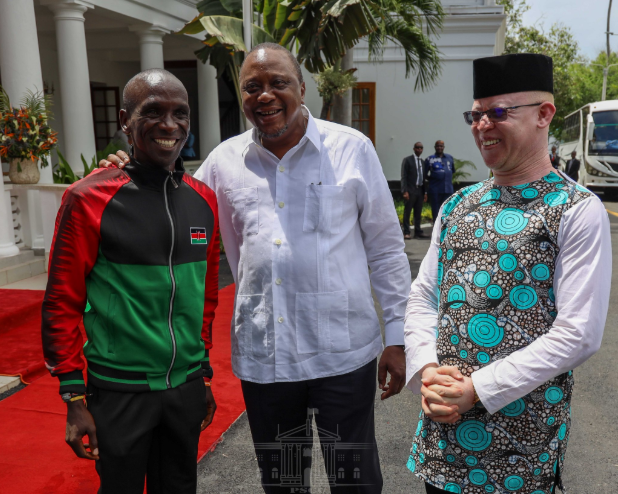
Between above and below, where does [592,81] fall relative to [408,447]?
above

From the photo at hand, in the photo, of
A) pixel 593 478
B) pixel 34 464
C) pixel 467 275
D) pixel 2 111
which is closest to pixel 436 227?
pixel 467 275

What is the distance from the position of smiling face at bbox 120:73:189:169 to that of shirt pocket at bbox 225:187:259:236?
37 cm

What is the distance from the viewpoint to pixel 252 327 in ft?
7.40

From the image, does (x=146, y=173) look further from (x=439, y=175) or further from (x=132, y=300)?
(x=439, y=175)

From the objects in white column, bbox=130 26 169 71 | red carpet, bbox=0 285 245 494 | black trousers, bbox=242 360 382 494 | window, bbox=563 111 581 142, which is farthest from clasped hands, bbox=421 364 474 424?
window, bbox=563 111 581 142

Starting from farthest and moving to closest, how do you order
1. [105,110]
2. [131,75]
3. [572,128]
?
[572,128] < [131,75] < [105,110]

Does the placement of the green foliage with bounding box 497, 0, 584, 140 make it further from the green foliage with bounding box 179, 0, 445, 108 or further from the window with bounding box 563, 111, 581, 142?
the green foliage with bounding box 179, 0, 445, 108

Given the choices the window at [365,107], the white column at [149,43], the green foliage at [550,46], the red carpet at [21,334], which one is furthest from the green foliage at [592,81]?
the red carpet at [21,334]

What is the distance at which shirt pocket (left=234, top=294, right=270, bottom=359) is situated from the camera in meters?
2.24

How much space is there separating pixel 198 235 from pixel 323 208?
493 millimetres

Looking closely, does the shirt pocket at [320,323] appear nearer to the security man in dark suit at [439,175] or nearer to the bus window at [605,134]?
the security man in dark suit at [439,175]

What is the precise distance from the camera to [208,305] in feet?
7.28

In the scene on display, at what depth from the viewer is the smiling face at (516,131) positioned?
1.73 m

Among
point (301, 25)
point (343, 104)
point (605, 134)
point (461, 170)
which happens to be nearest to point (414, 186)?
point (343, 104)
